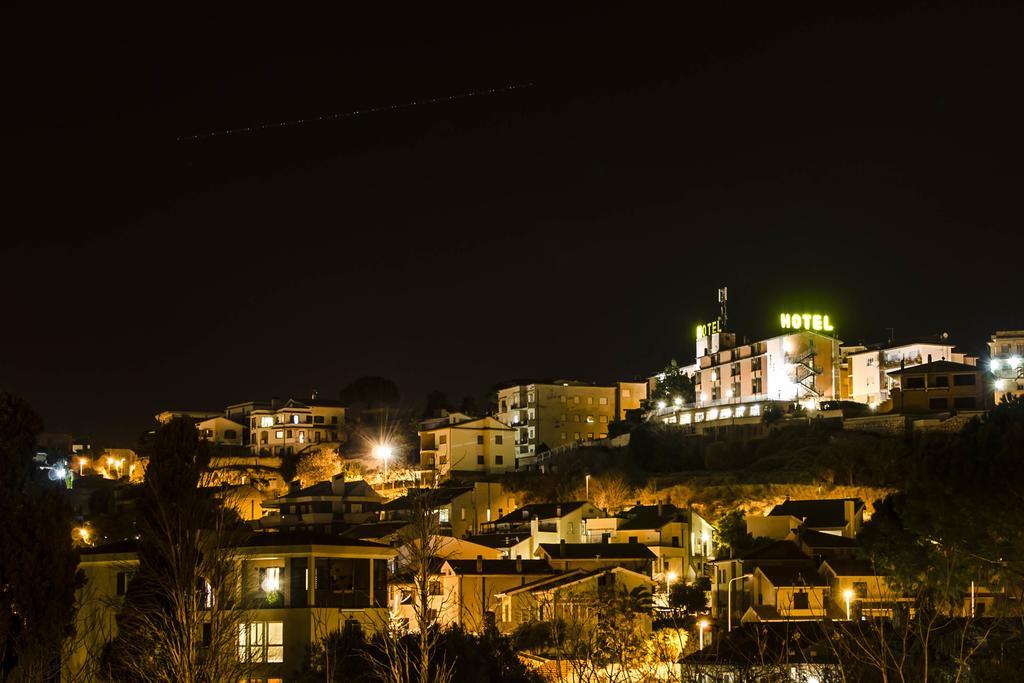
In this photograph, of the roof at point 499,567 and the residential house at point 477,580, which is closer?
the residential house at point 477,580

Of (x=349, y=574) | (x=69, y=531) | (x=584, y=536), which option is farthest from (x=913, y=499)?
(x=584, y=536)

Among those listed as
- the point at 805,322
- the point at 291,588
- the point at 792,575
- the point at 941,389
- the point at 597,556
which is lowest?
the point at 792,575

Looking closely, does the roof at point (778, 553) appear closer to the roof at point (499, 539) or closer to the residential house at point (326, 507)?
the roof at point (499, 539)

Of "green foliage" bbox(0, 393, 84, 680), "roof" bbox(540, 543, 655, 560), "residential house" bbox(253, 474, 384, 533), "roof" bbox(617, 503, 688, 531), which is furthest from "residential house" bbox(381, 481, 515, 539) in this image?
"green foliage" bbox(0, 393, 84, 680)

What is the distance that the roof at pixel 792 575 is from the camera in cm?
4644

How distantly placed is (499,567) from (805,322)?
2070 inches

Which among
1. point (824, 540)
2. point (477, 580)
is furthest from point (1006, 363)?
point (477, 580)

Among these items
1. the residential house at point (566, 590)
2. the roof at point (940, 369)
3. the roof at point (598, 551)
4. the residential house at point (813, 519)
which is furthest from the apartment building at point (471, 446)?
the residential house at point (566, 590)

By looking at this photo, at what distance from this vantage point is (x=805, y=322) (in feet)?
Result: 304

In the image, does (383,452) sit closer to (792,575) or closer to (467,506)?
(467,506)

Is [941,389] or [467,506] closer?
[467,506]

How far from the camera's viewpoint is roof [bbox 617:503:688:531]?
2299 inches

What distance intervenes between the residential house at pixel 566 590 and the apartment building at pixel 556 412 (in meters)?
44.5

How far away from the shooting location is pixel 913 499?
33.3 m
